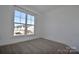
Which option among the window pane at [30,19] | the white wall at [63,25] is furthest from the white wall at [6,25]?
the white wall at [63,25]

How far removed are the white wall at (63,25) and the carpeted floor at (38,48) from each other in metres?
0.09

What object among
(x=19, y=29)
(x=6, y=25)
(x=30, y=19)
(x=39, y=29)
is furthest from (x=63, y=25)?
(x=6, y=25)

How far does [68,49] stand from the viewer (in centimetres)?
140

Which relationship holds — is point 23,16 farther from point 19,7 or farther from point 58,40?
point 58,40

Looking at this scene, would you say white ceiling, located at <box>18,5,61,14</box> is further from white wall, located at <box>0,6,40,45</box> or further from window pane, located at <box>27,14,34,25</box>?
white wall, located at <box>0,6,40,45</box>

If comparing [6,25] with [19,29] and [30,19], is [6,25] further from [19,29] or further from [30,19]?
[30,19]

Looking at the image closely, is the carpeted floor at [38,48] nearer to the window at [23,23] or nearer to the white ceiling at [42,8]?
the window at [23,23]

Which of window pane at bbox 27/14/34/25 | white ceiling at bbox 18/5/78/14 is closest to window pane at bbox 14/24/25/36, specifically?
window pane at bbox 27/14/34/25

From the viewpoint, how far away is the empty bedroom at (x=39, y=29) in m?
1.35

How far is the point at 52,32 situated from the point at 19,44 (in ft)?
1.69

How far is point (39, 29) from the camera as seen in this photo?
145 cm

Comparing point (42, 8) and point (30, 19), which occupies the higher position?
point (42, 8)

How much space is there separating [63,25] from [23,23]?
1.93ft
